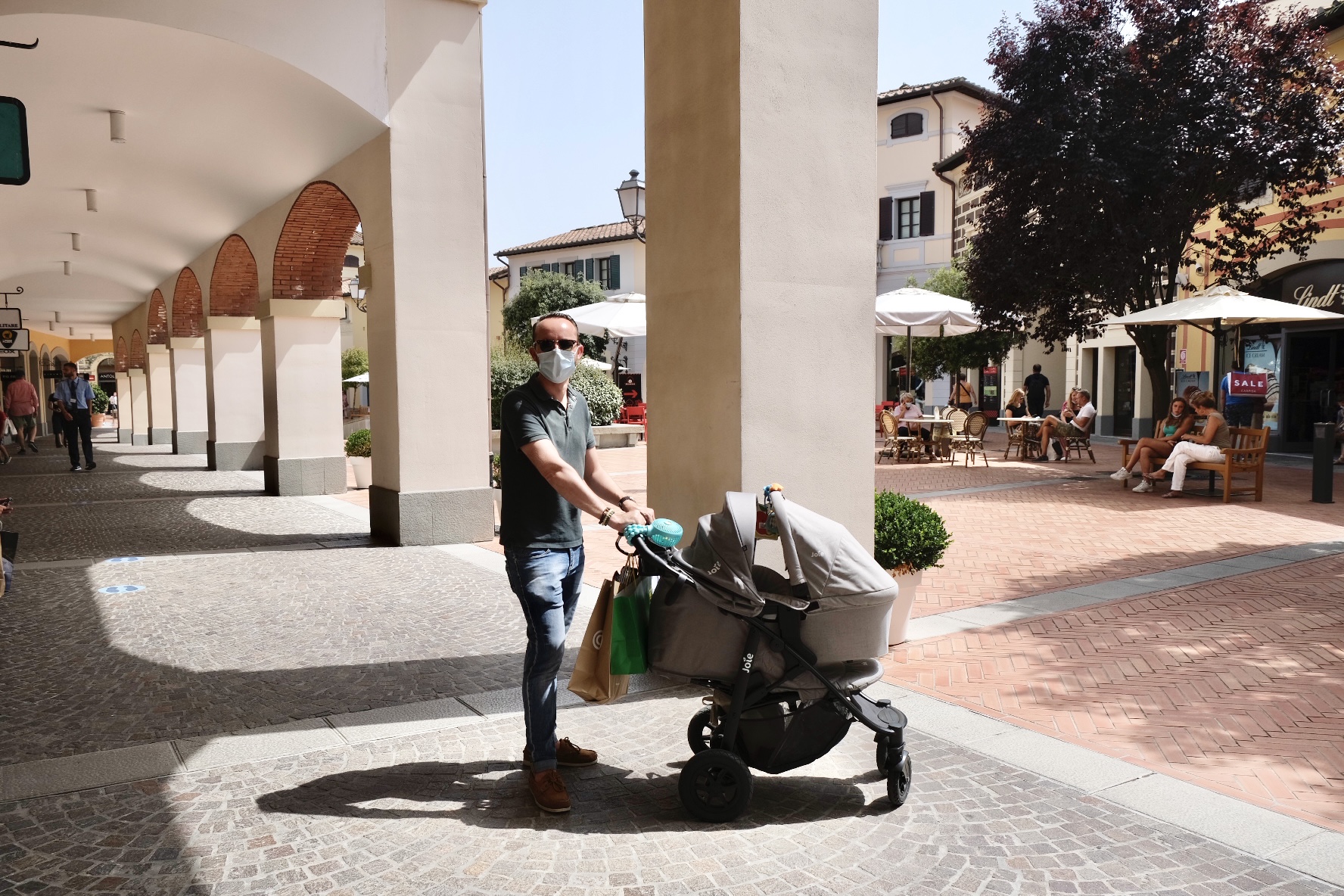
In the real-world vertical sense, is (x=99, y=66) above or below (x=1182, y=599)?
above

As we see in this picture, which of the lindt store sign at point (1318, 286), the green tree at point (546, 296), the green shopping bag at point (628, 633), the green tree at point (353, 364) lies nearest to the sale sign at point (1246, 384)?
the lindt store sign at point (1318, 286)

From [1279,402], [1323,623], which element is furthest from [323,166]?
[1279,402]

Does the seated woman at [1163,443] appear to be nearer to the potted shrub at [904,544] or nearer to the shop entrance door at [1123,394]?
the potted shrub at [904,544]

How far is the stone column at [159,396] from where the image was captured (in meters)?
25.4

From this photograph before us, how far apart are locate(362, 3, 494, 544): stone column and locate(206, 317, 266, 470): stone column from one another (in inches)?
316

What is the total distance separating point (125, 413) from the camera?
96.5 feet

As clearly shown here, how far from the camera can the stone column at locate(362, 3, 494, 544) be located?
30.6 feet

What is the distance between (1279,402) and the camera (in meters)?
19.0

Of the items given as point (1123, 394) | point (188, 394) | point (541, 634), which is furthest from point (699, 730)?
point (1123, 394)

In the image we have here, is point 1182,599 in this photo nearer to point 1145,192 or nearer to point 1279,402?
point 1145,192

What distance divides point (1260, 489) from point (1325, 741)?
8981 millimetres

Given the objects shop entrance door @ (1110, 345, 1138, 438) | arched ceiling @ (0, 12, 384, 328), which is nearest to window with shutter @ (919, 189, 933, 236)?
shop entrance door @ (1110, 345, 1138, 438)

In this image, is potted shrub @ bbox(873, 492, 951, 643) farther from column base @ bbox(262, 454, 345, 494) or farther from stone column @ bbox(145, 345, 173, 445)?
stone column @ bbox(145, 345, 173, 445)

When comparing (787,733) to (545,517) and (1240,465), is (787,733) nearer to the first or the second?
(545,517)
